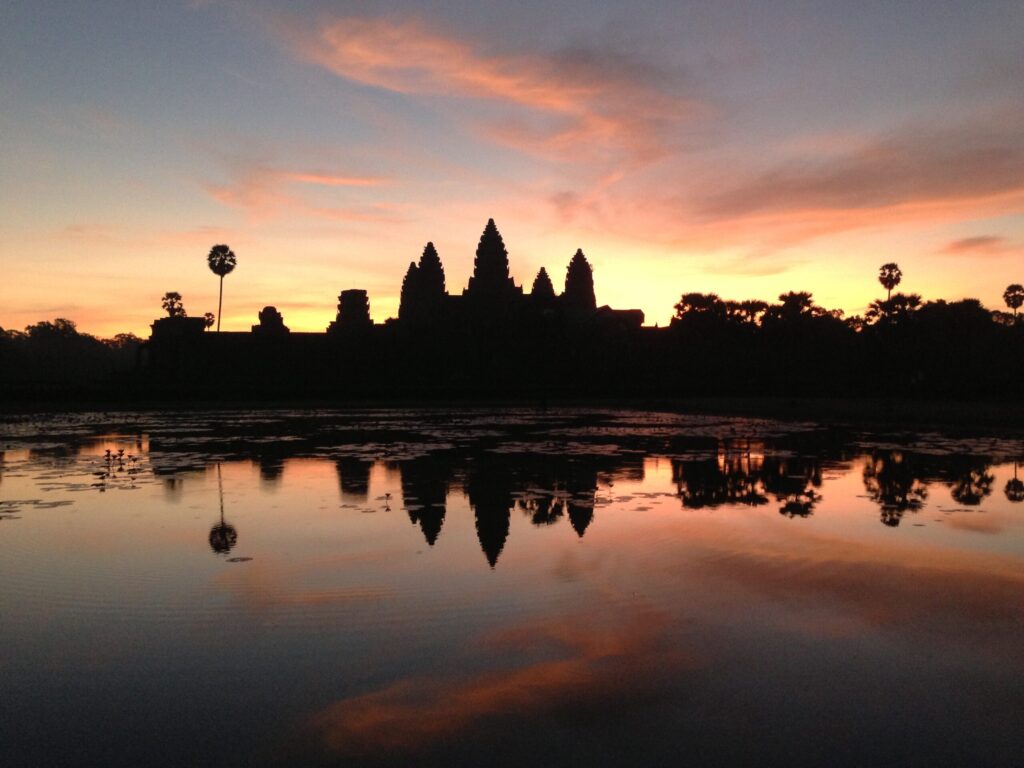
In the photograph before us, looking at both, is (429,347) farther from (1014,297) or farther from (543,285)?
(1014,297)

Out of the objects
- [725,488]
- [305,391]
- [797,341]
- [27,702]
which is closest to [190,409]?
[305,391]

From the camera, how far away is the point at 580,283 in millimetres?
100875

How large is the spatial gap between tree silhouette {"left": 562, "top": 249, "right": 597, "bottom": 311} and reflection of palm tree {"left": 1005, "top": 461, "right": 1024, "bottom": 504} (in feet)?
277

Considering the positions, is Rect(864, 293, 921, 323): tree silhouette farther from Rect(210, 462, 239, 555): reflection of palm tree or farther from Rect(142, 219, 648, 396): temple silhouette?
Rect(210, 462, 239, 555): reflection of palm tree

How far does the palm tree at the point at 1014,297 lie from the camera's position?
105 m

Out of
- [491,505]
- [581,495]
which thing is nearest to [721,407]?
[581,495]

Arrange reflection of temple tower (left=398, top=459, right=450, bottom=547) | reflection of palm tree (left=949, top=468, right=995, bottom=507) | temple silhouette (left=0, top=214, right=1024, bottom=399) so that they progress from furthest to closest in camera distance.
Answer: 1. temple silhouette (left=0, top=214, right=1024, bottom=399)
2. reflection of palm tree (left=949, top=468, right=995, bottom=507)
3. reflection of temple tower (left=398, top=459, right=450, bottom=547)

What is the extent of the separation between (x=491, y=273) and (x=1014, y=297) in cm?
6819

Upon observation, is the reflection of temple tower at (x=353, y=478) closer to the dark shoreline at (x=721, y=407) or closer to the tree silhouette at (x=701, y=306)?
the dark shoreline at (x=721, y=407)

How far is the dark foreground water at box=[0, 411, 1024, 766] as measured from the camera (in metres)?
4.48

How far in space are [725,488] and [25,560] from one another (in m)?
10.4

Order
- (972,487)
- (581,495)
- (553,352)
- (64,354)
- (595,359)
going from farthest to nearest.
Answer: (64,354) < (595,359) < (553,352) < (972,487) < (581,495)

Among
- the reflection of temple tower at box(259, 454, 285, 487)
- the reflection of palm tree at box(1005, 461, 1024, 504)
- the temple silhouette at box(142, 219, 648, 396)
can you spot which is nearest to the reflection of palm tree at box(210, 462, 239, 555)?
the reflection of temple tower at box(259, 454, 285, 487)

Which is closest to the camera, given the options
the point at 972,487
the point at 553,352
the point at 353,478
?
the point at 972,487
